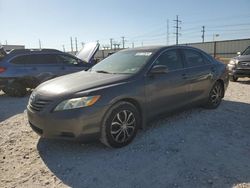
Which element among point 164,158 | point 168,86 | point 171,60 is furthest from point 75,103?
point 171,60

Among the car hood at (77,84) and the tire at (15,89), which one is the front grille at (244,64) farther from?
the tire at (15,89)

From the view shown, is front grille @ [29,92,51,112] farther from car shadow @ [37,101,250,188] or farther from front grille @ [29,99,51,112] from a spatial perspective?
car shadow @ [37,101,250,188]

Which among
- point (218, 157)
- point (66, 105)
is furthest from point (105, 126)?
point (218, 157)

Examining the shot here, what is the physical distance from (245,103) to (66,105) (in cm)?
492

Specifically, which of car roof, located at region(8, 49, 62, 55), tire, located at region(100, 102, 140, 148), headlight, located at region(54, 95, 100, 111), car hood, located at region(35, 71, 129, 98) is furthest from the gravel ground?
car roof, located at region(8, 49, 62, 55)

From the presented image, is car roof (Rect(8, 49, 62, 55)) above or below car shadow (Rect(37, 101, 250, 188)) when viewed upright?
above

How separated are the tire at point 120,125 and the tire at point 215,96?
243 centimetres

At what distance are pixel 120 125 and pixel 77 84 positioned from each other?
907mm

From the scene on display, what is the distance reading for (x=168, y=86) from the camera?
15.2 feet

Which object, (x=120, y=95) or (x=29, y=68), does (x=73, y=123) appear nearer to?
(x=120, y=95)

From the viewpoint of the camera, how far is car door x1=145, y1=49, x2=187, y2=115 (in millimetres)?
4340

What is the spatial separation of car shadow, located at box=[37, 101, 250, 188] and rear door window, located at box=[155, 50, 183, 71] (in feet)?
3.61

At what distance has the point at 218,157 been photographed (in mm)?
3590

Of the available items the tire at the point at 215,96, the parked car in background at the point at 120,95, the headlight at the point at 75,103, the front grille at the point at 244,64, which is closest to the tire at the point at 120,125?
the parked car in background at the point at 120,95
